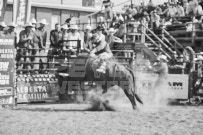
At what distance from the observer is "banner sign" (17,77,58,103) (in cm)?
1283

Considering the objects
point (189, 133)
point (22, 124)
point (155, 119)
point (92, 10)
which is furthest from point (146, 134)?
point (92, 10)

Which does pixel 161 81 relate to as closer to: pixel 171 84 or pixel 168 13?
pixel 171 84

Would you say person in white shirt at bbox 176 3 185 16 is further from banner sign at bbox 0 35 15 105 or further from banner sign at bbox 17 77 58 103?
banner sign at bbox 0 35 15 105

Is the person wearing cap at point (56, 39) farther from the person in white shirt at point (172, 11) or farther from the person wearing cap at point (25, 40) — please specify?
the person in white shirt at point (172, 11)

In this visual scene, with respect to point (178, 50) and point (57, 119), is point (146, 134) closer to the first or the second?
point (57, 119)

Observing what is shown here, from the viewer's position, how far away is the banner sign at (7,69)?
11734 millimetres

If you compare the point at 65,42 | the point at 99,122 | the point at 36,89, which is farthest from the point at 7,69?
the point at 99,122

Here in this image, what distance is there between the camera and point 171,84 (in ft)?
45.5

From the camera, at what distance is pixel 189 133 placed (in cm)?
788

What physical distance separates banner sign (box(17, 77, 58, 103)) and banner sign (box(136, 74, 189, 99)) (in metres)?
2.84

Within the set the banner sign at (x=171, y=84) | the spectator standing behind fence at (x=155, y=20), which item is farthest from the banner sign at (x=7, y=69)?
the spectator standing behind fence at (x=155, y=20)

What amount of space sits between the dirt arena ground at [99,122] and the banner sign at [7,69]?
0.60m

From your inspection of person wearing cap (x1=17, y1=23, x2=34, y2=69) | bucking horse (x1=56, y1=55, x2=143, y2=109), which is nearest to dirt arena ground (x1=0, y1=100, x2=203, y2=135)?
bucking horse (x1=56, y1=55, x2=143, y2=109)

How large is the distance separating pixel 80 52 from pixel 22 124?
19.3ft
